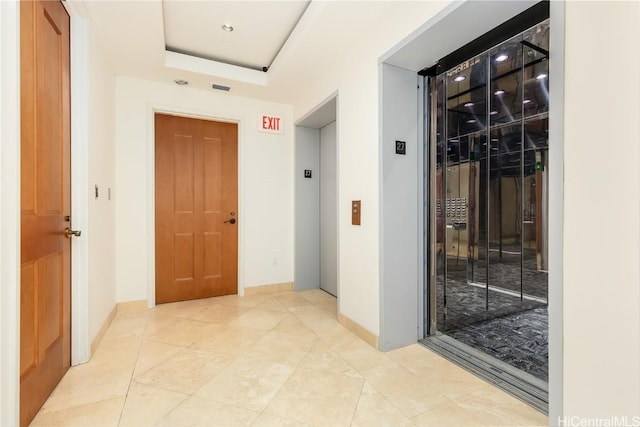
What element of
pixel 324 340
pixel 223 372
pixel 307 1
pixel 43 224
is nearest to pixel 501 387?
pixel 324 340

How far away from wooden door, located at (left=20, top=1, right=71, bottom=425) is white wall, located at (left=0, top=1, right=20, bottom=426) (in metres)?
0.16

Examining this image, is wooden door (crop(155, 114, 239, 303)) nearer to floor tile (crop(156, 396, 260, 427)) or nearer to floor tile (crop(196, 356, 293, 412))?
floor tile (crop(196, 356, 293, 412))

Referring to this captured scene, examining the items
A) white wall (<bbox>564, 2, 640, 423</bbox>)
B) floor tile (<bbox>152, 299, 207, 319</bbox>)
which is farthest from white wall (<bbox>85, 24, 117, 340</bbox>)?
white wall (<bbox>564, 2, 640, 423</bbox>)

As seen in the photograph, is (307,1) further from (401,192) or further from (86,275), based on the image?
(86,275)

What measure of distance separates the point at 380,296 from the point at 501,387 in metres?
0.91

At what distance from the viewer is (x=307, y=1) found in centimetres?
232

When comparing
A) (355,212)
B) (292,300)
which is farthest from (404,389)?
(292,300)

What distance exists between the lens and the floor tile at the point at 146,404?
155 centimetres

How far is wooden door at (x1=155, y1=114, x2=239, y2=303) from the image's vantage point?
3.50 m

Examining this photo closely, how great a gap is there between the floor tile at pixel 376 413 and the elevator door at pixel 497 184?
1473mm

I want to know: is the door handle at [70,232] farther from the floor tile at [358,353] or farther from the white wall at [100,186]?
the floor tile at [358,353]

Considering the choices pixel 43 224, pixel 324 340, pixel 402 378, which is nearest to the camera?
pixel 43 224

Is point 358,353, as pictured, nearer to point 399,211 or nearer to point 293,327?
point 293,327

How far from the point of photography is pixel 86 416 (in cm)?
159
